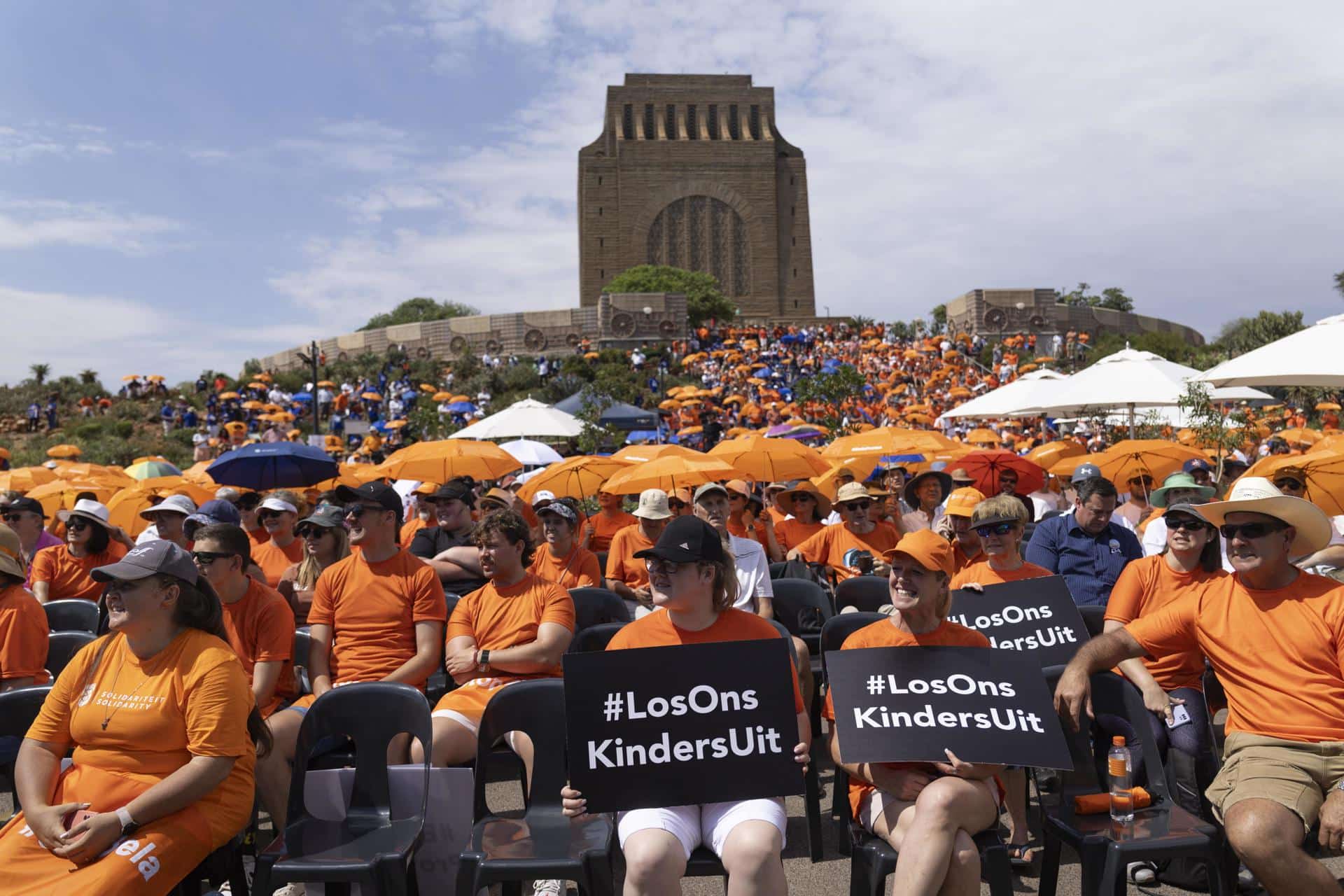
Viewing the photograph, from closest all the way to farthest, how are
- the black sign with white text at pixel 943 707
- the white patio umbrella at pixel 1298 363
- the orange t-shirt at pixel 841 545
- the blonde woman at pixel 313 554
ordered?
the black sign with white text at pixel 943 707 → the blonde woman at pixel 313 554 → the white patio umbrella at pixel 1298 363 → the orange t-shirt at pixel 841 545

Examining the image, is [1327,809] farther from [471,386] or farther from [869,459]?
[471,386]

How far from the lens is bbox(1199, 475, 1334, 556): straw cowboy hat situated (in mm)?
3523

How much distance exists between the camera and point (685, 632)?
371 cm

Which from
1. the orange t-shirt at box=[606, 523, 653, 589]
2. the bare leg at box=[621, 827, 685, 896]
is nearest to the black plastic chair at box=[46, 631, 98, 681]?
the orange t-shirt at box=[606, 523, 653, 589]

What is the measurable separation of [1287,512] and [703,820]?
7.21 ft

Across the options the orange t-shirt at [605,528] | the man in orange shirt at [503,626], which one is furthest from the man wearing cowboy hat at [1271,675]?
the orange t-shirt at [605,528]

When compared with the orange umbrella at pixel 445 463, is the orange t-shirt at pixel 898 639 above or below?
below

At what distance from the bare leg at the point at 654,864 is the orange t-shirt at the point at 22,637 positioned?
10.3ft

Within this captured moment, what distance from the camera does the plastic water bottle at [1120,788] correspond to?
350 centimetres

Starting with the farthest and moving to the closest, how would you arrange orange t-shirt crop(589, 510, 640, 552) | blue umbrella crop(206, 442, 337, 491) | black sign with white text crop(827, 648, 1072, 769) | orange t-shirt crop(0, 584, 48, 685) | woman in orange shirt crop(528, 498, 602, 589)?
1. blue umbrella crop(206, 442, 337, 491)
2. orange t-shirt crop(589, 510, 640, 552)
3. woman in orange shirt crop(528, 498, 602, 589)
4. orange t-shirt crop(0, 584, 48, 685)
5. black sign with white text crop(827, 648, 1072, 769)

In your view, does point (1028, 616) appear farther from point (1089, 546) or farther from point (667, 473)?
point (667, 473)

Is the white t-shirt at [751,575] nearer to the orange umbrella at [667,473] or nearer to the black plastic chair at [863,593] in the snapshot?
the black plastic chair at [863,593]

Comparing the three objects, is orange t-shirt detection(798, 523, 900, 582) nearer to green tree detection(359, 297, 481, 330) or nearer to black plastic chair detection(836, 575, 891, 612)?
black plastic chair detection(836, 575, 891, 612)

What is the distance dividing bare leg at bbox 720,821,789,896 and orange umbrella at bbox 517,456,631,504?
6455 millimetres
